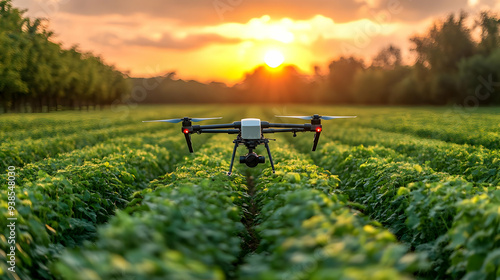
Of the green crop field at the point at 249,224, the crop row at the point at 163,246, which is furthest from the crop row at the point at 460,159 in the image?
the crop row at the point at 163,246

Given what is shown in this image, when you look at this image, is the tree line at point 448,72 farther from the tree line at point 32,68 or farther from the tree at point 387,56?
the tree line at point 32,68

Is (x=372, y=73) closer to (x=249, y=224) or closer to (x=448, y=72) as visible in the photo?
(x=448, y=72)

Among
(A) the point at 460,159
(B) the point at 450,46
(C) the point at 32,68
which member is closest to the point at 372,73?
(B) the point at 450,46

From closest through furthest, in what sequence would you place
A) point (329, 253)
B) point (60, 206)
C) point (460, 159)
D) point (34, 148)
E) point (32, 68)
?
point (329, 253), point (60, 206), point (460, 159), point (34, 148), point (32, 68)

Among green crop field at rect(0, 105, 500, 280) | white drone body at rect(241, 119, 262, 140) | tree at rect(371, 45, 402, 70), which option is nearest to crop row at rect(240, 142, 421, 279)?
green crop field at rect(0, 105, 500, 280)

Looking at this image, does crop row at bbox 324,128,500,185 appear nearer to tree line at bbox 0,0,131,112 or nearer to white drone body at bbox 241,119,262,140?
white drone body at bbox 241,119,262,140
